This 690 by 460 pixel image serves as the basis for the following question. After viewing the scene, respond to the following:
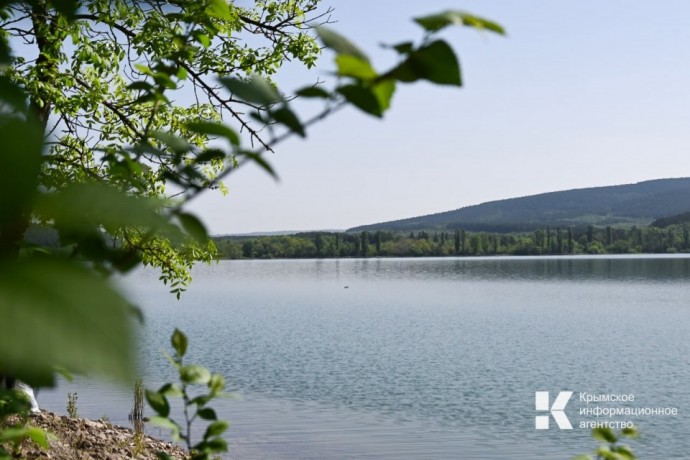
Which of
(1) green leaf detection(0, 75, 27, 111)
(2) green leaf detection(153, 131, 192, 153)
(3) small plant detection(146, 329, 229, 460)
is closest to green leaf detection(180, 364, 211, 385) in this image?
(3) small plant detection(146, 329, 229, 460)

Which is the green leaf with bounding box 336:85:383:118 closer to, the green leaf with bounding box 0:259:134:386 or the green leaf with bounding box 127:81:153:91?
the green leaf with bounding box 0:259:134:386

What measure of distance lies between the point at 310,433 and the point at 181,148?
64.6 feet

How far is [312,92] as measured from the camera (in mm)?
831

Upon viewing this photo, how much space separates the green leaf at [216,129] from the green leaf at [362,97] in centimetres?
22

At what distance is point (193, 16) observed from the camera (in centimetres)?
154

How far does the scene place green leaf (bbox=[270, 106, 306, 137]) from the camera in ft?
2.75

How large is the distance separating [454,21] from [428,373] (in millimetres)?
28937

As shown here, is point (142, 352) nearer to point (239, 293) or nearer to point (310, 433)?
point (310, 433)

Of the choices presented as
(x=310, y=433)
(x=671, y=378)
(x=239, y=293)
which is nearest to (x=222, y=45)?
(x=310, y=433)

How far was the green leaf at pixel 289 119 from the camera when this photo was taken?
2.75 feet

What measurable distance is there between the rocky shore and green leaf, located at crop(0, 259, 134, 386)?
978 cm

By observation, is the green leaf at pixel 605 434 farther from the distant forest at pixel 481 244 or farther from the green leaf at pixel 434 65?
the distant forest at pixel 481 244
